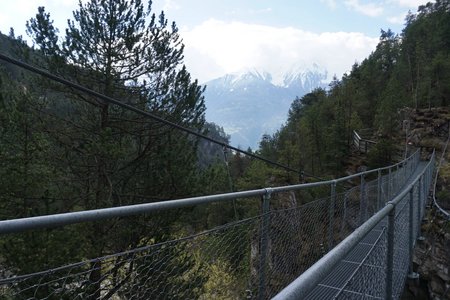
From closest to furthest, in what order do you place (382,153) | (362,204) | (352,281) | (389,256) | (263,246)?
(352,281), (389,256), (263,246), (362,204), (382,153)

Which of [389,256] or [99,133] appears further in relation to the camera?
[99,133]

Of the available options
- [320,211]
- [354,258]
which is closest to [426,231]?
[320,211]

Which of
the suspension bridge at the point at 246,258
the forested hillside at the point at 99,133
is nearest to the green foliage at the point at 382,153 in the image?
the forested hillside at the point at 99,133

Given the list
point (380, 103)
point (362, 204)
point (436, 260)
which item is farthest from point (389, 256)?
point (380, 103)

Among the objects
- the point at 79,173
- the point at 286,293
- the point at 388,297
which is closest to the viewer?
the point at 286,293

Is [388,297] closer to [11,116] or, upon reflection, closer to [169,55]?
[11,116]

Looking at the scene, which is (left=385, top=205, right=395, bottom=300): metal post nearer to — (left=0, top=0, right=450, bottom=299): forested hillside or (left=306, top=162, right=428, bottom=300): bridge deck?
(left=306, top=162, right=428, bottom=300): bridge deck

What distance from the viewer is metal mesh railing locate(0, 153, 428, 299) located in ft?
5.14

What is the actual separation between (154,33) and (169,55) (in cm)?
60

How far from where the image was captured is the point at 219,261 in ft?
9.26

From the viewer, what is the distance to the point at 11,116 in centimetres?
662

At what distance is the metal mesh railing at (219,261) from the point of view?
1.57 metres

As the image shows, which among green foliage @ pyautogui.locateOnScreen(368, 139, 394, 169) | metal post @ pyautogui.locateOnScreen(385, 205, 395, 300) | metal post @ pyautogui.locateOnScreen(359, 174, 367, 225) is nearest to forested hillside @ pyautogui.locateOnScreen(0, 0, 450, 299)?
metal post @ pyautogui.locateOnScreen(359, 174, 367, 225)

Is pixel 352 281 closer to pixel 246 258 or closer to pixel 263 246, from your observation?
pixel 263 246
